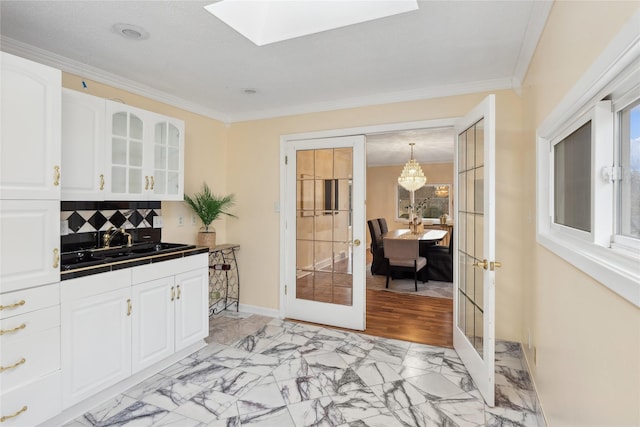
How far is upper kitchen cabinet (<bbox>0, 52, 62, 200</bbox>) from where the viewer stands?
1765 mm

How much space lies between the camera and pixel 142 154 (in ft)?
9.16

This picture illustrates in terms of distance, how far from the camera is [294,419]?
2070 millimetres

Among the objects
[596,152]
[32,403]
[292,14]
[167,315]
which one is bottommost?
[32,403]

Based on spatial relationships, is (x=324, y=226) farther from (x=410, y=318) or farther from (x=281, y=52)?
(x=281, y=52)

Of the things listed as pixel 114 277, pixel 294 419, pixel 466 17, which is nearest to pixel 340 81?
pixel 466 17

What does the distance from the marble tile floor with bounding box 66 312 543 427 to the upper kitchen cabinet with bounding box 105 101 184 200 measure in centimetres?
147

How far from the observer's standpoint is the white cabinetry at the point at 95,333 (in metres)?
2.02

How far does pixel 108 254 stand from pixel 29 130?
3.65ft

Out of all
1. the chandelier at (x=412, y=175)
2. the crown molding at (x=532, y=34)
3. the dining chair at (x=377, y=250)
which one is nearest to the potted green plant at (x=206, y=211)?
the dining chair at (x=377, y=250)

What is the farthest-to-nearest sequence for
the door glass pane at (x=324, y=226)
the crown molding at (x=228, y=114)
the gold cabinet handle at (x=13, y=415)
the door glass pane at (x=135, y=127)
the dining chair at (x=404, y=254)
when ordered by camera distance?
the dining chair at (x=404, y=254), the door glass pane at (x=324, y=226), the door glass pane at (x=135, y=127), the crown molding at (x=228, y=114), the gold cabinet handle at (x=13, y=415)

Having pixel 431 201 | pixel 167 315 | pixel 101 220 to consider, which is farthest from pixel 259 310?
pixel 431 201

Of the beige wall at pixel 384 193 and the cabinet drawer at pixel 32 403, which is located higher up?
the beige wall at pixel 384 193

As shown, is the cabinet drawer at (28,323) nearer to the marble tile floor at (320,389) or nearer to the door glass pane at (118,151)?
the marble tile floor at (320,389)

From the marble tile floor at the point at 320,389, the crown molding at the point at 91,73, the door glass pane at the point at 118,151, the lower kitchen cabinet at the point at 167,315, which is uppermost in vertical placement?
the crown molding at the point at 91,73
